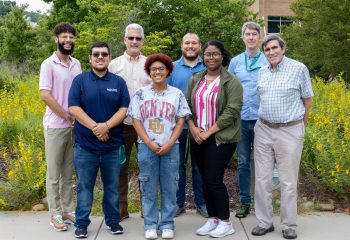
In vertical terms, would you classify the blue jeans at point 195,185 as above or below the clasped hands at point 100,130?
below

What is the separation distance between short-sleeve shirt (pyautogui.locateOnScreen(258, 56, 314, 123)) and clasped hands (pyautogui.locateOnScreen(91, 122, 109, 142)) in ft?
5.40

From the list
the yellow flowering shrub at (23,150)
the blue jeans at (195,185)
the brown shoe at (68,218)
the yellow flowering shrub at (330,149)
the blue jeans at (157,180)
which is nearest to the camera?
the blue jeans at (157,180)

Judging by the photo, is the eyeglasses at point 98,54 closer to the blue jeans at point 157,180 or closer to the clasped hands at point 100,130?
the clasped hands at point 100,130

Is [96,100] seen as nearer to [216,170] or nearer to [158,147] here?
[158,147]

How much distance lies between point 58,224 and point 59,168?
2.02 feet

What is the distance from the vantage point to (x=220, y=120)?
4.87 m

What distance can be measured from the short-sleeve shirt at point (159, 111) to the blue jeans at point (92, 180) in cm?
47

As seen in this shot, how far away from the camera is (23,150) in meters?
6.07

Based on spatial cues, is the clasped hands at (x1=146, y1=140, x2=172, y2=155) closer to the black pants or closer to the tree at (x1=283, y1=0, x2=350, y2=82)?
the black pants

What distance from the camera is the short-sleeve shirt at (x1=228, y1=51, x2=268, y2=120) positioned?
5488 mm

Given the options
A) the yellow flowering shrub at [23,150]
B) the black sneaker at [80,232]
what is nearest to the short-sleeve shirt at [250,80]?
the black sneaker at [80,232]

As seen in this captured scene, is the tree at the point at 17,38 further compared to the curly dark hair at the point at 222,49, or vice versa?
the tree at the point at 17,38

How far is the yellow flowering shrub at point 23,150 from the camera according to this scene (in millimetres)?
6055

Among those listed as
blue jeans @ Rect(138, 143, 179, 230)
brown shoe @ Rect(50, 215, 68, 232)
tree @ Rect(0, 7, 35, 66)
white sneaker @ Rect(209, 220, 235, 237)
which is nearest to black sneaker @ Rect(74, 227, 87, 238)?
brown shoe @ Rect(50, 215, 68, 232)
